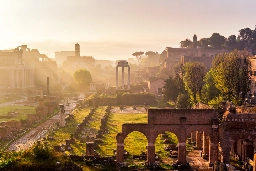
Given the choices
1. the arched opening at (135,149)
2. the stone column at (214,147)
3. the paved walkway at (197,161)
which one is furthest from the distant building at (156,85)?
the stone column at (214,147)

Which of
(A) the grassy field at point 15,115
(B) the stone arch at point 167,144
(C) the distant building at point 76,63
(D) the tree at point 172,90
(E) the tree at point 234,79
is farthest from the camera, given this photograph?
(C) the distant building at point 76,63

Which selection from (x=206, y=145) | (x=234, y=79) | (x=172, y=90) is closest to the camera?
(x=206, y=145)

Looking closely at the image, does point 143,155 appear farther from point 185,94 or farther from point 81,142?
point 185,94

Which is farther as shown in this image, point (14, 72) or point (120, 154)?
point (14, 72)

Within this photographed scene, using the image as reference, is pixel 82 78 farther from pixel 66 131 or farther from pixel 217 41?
pixel 66 131

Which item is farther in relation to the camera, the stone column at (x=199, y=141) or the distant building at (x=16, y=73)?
the distant building at (x=16, y=73)

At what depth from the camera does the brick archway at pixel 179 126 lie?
2533cm

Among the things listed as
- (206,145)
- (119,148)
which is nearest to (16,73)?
(119,148)

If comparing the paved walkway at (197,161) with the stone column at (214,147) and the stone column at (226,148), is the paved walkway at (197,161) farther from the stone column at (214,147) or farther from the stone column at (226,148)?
the stone column at (226,148)

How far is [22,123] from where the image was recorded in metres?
41.1

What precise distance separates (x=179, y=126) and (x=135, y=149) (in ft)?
20.8

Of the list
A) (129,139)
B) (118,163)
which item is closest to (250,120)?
(118,163)

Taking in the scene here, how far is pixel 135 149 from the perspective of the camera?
3016 cm

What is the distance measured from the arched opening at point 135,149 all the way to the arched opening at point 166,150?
1.26 meters
